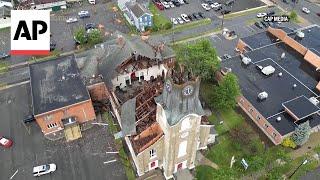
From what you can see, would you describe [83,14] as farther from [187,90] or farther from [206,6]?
[187,90]

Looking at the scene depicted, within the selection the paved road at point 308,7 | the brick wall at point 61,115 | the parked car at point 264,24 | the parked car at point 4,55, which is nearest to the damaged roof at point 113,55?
the brick wall at point 61,115

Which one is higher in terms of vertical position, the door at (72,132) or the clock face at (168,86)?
the clock face at (168,86)

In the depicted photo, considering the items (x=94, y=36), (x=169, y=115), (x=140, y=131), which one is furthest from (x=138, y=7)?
(x=169, y=115)

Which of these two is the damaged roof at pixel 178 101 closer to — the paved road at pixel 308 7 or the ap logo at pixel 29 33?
the ap logo at pixel 29 33

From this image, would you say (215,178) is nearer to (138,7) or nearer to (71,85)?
(71,85)

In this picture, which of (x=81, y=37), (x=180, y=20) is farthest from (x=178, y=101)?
(x=180, y=20)

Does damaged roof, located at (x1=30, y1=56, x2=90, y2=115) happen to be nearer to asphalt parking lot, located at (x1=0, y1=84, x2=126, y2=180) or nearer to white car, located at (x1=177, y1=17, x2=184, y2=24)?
asphalt parking lot, located at (x1=0, y1=84, x2=126, y2=180)
